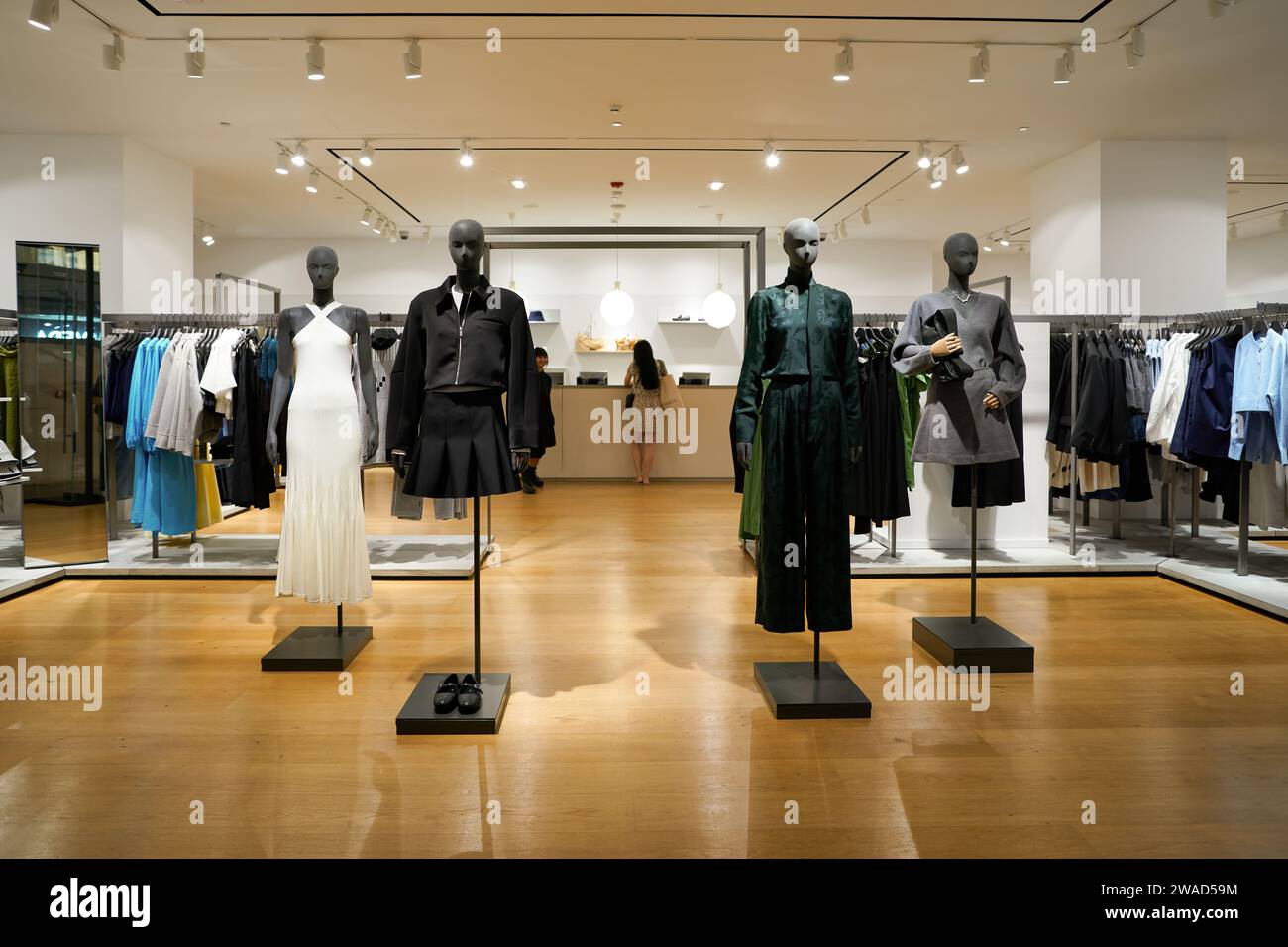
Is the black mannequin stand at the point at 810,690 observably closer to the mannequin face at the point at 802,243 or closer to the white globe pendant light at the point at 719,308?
the mannequin face at the point at 802,243

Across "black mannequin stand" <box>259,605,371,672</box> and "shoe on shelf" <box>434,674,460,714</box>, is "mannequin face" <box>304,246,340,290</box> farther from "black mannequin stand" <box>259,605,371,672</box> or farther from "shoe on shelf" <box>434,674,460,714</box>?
"shoe on shelf" <box>434,674,460,714</box>

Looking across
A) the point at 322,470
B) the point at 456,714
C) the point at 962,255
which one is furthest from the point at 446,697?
the point at 962,255

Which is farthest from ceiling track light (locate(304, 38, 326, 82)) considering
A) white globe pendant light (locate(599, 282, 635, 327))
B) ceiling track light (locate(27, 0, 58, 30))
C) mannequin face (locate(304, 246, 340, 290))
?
white globe pendant light (locate(599, 282, 635, 327))

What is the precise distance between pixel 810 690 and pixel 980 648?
2.92 feet

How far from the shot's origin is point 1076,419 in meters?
5.78

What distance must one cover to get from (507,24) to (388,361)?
222cm

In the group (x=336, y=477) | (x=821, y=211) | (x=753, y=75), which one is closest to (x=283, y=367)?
(x=336, y=477)

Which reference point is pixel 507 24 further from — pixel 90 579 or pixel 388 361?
pixel 90 579

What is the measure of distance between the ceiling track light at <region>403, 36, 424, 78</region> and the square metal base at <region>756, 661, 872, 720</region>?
414cm

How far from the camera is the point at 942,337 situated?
3855 mm

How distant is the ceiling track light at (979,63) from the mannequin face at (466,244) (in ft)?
12.9

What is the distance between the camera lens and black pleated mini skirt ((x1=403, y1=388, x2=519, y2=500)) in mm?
3178

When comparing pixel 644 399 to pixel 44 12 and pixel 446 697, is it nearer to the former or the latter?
pixel 44 12

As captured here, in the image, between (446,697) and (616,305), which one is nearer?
(446,697)
